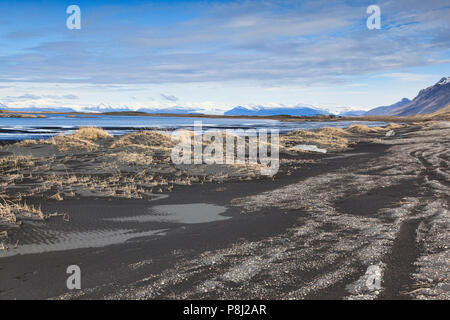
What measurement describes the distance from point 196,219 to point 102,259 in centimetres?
454

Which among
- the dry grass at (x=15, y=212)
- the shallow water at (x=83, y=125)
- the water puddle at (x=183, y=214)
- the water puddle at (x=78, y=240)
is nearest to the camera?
the water puddle at (x=78, y=240)

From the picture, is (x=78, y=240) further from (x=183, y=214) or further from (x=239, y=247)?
(x=239, y=247)

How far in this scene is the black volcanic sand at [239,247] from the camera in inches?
277

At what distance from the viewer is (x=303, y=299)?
6.56 m

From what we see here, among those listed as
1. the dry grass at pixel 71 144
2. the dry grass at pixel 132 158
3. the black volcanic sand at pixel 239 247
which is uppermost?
the dry grass at pixel 71 144

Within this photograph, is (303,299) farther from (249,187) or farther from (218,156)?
(218,156)

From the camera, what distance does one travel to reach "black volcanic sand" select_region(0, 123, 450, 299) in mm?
7027

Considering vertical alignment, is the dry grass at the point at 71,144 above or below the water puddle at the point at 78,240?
above

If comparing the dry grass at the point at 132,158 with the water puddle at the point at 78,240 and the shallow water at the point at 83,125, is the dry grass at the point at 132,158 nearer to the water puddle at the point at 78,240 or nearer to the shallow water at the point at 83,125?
the water puddle at the point at 78,240

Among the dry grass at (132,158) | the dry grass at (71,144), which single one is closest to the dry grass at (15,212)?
the dry grass at (132,158)

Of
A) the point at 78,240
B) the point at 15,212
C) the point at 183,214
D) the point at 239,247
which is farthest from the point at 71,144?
the point at 239,247

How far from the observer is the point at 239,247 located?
953 cm

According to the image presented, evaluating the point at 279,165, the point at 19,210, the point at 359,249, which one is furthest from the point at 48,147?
the point at 359,249
